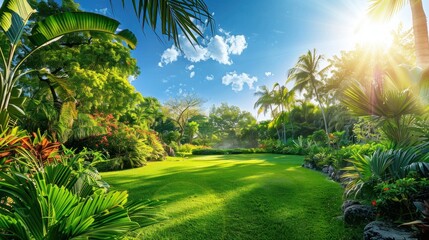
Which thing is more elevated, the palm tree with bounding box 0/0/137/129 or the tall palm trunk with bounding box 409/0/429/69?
the tall palm trunk with bounding box 409/0/429/69

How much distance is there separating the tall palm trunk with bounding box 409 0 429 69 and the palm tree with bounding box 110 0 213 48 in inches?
248

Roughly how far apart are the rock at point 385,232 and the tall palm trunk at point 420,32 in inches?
198

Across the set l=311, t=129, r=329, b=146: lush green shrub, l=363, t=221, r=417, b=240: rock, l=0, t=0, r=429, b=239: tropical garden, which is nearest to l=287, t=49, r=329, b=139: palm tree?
l=311, t=129, r=329, b=146: lush green shrub

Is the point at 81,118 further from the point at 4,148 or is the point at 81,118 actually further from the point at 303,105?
the point at 303,105

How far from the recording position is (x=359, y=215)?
339cm

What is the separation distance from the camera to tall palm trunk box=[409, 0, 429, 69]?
581cm

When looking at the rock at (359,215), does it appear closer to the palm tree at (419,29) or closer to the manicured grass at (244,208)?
the manicured grass at (244,208)

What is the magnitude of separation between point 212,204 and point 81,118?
8.21 meters

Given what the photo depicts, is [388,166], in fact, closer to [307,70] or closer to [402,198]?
[402,198]

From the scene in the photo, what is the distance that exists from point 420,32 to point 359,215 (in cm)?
561

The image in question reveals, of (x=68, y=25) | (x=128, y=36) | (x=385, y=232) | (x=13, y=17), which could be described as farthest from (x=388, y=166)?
(x=13, y=17)

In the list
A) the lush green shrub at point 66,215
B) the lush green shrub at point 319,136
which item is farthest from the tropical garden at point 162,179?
the lush green shrub at point 319,136

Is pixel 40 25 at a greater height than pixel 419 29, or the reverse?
pixel 419 29

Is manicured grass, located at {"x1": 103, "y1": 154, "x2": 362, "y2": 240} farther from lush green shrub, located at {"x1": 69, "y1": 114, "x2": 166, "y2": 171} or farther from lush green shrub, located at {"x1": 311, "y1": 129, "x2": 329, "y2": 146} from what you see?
lush green shrub, located at {"x1": 311, "y1": 129, "x2": 329, "y2": 146}
